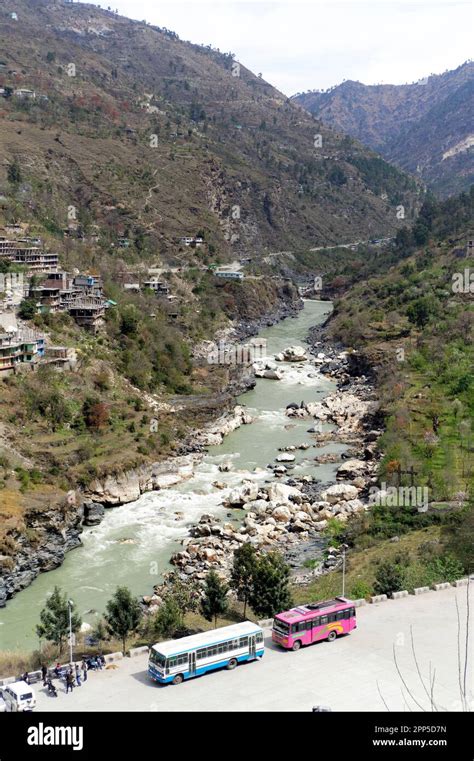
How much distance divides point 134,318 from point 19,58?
89.5 m

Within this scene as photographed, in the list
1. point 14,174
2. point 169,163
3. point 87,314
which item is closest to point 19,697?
point 87,314

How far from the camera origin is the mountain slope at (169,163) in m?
89.8

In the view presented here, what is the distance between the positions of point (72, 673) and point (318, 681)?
507 centimetres

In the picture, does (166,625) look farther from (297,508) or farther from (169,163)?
(169,163)

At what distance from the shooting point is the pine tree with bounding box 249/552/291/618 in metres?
22.2

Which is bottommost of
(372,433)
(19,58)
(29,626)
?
(29,626)

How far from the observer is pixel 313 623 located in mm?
18156

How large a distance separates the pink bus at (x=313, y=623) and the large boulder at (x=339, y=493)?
16.7m

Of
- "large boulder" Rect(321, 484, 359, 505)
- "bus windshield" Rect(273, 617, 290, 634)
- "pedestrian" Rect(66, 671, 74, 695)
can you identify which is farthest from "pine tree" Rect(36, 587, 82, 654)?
"large boulder" Rect(321, 484, 359, 505)

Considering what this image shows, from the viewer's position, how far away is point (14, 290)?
4922 centimetres

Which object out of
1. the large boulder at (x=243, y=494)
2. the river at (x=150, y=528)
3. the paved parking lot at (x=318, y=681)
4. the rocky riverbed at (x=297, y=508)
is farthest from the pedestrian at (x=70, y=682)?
the large boulder at (x=243, y=494)

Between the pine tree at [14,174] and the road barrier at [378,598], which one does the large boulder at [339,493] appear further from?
the pine tree at [14,174]
